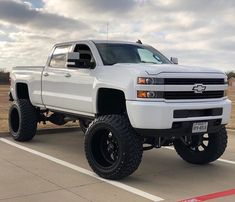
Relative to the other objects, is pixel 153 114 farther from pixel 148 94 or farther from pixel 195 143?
pixel 195 143

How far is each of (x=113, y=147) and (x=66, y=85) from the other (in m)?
1.69

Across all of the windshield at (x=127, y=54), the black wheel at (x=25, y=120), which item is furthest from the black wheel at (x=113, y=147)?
the black wheel at (x=25, y=120)

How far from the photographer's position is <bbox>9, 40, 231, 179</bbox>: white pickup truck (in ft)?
20.5

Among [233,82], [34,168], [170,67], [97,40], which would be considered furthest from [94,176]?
[233,82]

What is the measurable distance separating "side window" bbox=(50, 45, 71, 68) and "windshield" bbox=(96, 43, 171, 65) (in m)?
0.93

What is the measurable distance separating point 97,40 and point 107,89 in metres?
1.32

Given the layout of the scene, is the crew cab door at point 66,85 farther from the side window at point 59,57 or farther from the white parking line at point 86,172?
the white parking line at point 86,172

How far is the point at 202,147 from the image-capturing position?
8148 millimetres

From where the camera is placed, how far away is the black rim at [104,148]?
6.79m

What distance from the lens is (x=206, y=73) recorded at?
674 cm

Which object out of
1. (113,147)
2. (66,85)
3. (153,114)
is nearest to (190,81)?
(153,114)

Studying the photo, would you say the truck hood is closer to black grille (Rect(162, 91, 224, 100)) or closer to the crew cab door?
black grille (Rect(162, 91, 224, 100))

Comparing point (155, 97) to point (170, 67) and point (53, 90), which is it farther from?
point (53, 90)

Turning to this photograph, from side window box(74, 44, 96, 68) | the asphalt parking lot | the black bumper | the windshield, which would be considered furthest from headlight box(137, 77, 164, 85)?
the asphalt parking lot
